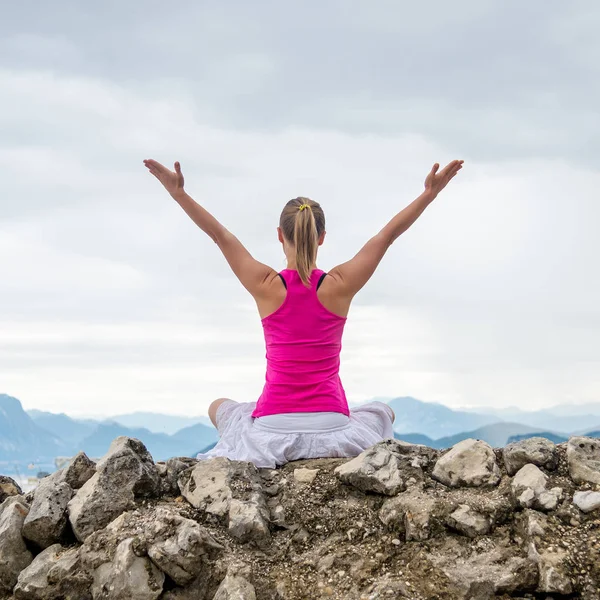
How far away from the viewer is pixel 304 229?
5.90 meters

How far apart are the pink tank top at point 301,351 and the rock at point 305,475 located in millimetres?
571

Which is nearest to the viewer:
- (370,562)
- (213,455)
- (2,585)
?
(370,562)

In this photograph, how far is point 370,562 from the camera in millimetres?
4738

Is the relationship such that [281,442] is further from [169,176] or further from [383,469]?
[169,176]

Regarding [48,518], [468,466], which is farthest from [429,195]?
[48,518]

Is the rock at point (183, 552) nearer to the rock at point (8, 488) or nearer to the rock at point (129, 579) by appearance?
the rock at point (129, 579)

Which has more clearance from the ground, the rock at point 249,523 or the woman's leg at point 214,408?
the woman's leg at point 214,408

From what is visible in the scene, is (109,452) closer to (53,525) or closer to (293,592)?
(53,525)

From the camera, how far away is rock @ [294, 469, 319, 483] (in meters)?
5.48

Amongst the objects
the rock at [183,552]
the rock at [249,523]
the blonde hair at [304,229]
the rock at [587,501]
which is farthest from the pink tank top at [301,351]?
the rock at [587,501]

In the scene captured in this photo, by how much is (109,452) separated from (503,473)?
3031mm

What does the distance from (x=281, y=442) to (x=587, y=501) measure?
2360 mm

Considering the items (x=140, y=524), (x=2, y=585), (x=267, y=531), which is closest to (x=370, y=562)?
(x=267, y=531)

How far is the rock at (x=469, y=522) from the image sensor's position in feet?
15.6
